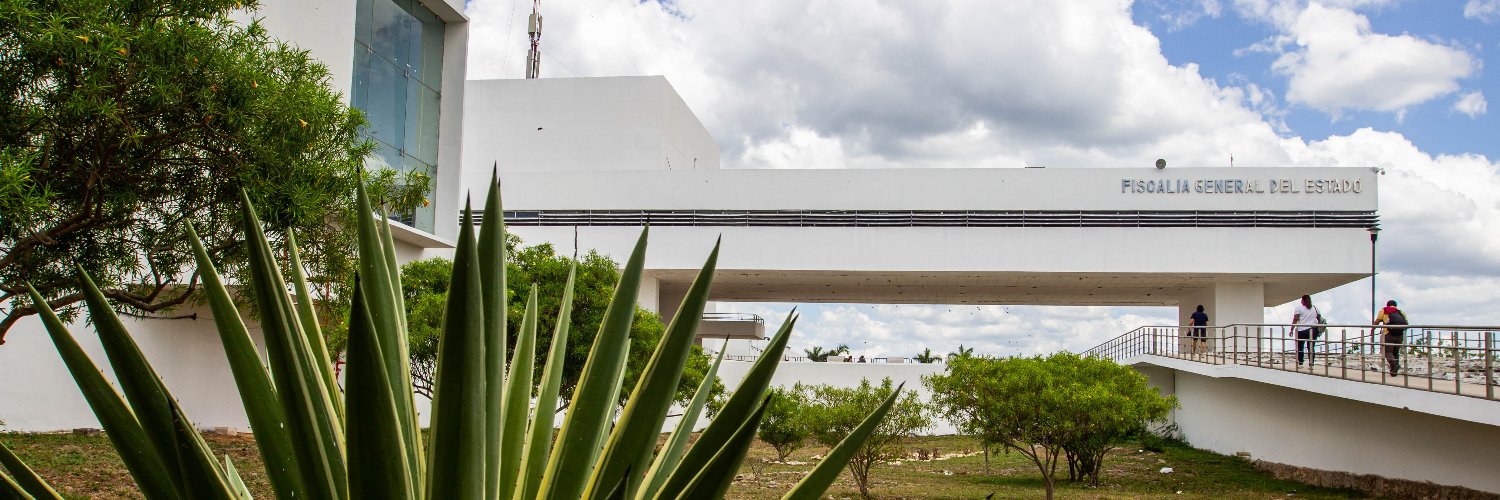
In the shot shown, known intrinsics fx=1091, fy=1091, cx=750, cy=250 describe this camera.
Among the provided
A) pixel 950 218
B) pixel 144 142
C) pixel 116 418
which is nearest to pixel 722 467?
pixel 116 418

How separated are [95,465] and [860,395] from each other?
11.2m

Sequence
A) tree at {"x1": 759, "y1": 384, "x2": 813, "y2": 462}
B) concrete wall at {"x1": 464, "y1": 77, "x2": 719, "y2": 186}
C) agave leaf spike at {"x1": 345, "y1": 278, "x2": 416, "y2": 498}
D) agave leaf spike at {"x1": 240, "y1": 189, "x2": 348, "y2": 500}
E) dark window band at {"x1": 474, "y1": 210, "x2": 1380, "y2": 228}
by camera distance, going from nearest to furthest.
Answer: agave leaf spike at {"x1": 345, "y1": 278, "x2": 416, "y2": 498} → agave leaf spike at {"x1": 240, "y1": 189, "x2": 348, "y2": 500} → tree at {"x1": 759, "y1": 384, "x2": 813, "y2": 462} → dark window band at {"x1": 474, "y1": 210, "x2": 1380, "y2": 228} → concrete wall at {"x1": 464, "y1": 77, "x2": 719, "y2": 186}

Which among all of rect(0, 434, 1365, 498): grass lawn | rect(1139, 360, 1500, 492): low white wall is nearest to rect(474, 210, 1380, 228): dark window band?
rect(1139, 360, 1500, 492): low white wall

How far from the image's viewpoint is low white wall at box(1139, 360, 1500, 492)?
15375 mm

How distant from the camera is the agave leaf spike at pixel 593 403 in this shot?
6.17 feet

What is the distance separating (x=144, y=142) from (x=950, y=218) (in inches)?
1075

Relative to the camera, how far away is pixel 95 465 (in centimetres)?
1182

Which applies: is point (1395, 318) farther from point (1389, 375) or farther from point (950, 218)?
point (950, 218)

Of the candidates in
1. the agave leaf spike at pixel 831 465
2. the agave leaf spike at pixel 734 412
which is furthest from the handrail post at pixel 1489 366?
the agave leaf spike at pixel 734 412

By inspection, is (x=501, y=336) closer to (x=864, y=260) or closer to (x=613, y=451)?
(x=613, y=451)

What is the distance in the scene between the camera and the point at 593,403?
1.97m

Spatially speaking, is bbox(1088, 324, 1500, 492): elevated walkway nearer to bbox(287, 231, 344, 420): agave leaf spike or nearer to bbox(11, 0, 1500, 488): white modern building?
bbox(11, 0, 1500, 488): white modern building

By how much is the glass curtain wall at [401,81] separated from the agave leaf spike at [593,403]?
15.0 meters

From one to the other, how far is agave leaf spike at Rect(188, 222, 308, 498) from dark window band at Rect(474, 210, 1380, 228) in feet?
95.1
